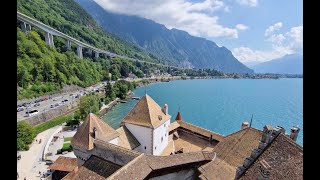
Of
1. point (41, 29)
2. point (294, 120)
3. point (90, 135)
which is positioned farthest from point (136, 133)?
point (41, 29)

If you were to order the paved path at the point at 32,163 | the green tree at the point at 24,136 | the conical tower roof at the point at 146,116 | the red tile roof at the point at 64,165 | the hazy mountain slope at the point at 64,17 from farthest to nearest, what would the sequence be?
1. the hazy mountain slope at the point at 64,17
2. the green tree at the point at 24,136
3. the paved path at the point at 32,163
4. the red tile roof at the point at 64,165
5. the conical tower roof at the point at 146,116

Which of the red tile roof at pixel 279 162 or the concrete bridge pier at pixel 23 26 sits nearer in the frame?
the red tile roof at pixel 279 162

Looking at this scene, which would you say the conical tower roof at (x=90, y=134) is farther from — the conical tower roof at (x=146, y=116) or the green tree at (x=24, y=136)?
the green tree at (x=24, y=136)

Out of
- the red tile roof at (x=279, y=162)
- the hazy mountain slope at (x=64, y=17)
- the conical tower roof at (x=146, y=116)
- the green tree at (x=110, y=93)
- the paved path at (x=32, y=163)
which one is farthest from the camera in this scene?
the hazy mountain slope at (x=64, y=17)

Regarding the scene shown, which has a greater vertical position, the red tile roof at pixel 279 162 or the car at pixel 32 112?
the red tile roof at pixel 279 162

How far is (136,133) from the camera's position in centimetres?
2214

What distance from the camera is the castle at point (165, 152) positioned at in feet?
34.6

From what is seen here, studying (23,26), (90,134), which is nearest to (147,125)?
(90,134)

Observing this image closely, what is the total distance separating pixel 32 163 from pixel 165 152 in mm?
18324

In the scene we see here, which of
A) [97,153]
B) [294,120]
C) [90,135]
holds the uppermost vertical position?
[90,135]

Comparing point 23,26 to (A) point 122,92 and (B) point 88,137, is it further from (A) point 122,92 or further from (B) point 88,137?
(B) point 88,137

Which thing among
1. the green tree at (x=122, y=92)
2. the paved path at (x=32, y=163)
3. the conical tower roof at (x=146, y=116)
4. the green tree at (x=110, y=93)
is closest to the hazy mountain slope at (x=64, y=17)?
the green tree at (x=110, y=93)
